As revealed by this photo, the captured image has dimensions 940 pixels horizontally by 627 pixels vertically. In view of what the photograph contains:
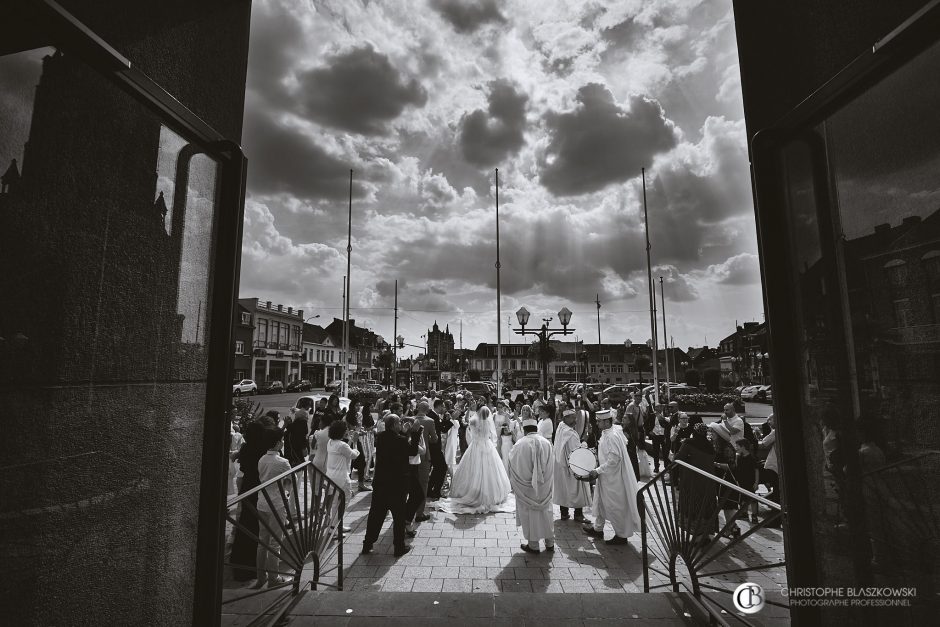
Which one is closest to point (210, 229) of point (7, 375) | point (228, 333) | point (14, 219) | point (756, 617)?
point (228, 333)

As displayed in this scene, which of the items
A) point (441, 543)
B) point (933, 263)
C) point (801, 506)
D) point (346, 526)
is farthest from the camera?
point (346, 526)

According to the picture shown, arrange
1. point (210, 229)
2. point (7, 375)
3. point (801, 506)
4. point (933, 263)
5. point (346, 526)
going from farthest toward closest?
1. point (346, 526)
2. point (210, 229)
3. point (801, 506)
4. point (933, 263)
5. point (7, 375)

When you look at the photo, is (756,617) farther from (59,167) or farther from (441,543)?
(59,167)

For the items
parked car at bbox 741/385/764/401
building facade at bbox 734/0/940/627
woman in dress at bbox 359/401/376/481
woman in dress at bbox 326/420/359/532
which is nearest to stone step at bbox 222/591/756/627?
building facade at bbox 734/0/940/627

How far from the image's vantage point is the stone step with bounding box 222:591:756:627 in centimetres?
358

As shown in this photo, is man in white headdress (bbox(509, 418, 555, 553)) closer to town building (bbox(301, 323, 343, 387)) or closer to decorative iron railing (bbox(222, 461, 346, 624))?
decorative iron railing (bbox(222, 461, 346, 624))

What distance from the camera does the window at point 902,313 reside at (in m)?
2.17

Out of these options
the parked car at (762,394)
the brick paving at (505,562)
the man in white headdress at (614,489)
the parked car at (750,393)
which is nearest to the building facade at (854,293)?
the brick paving at (505,562)

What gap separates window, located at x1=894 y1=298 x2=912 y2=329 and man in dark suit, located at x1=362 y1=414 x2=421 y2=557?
216 inches

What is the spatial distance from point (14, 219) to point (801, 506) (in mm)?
4152

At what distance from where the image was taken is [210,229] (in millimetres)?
3051

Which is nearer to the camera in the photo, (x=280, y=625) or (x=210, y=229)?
(x=210, y=229)

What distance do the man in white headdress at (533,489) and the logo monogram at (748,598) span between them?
→ 10.3ft

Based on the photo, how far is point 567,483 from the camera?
8.47m
